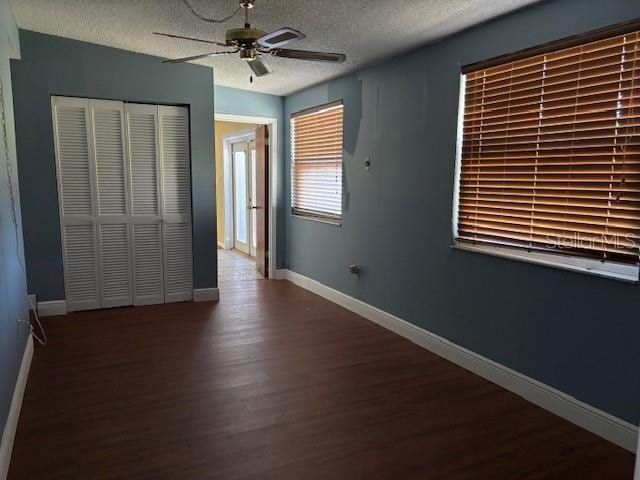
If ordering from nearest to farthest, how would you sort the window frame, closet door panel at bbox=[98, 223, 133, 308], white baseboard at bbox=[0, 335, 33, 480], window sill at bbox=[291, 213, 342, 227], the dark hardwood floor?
white baseboard at bbox=[0, 335, 33, 480] < the dark hardwood floor < closet door panel at bbox=[98, 223, 133, 308] < the window frame < window sill at bbox=[291, 213, 342, 227]

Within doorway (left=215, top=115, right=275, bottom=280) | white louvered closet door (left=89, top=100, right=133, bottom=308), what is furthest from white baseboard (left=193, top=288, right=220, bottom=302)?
doorway (left=215, top=115, right=275, bottom=280)

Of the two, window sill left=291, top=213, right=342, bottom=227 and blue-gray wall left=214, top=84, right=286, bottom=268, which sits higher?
blue-gray wall left=214, top=84, right=286, bottom=268

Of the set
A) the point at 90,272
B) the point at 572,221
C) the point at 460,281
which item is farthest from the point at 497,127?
the point at 90,272

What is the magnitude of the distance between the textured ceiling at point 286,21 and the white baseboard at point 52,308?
247 centimetres

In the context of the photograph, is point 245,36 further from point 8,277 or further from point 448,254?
point 448,254

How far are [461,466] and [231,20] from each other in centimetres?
317

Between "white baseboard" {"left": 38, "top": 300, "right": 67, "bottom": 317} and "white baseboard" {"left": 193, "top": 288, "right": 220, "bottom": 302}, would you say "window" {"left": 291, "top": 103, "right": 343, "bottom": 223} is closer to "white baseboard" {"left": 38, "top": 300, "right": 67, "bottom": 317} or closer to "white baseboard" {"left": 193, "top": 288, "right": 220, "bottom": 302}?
"white baseboard" {"left": 193, "top": 288, "right": 220, "bottom": 302}

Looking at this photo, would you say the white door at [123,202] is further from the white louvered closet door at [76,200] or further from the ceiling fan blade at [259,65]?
the ceiling fan blade at [259,65]

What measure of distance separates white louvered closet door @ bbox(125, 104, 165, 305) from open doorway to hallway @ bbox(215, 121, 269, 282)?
1.39 m

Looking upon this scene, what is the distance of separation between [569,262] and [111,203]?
4.04 m

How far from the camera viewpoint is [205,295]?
5.00 metres

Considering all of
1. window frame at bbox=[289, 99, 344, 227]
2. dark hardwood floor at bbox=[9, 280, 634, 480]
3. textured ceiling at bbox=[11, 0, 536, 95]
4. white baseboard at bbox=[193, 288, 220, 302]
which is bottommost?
dark hardwood floor at bbox=[9, 280, 634, 480]

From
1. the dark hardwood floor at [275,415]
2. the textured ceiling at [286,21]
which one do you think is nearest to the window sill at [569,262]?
the dark hardwood floor at [275,415]

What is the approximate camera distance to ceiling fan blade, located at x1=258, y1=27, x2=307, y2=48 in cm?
222
